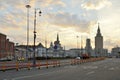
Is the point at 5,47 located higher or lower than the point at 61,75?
higher

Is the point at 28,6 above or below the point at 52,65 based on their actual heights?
above

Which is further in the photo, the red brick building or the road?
the red brick building

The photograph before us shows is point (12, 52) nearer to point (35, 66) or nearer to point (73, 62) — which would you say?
point (73, 62)

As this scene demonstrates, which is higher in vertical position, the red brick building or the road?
the red brick building

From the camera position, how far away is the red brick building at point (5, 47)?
5969 inches

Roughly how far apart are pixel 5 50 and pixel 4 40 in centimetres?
515

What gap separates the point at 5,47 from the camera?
521ft

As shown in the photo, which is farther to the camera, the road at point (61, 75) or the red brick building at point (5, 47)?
the red brick building at point (5, 47)

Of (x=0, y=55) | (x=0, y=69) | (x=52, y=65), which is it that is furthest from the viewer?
(x=0, y=55)

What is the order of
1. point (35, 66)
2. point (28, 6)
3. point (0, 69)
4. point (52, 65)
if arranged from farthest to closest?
point (28, 6) → point (52, 65) → point (35, 66) → point (0, 69)

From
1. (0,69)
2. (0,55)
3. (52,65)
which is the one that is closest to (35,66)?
(52,65)

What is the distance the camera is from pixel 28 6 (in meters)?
67.3

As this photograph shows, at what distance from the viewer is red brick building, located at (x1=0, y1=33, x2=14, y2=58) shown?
497 ft

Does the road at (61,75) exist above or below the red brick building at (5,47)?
below
